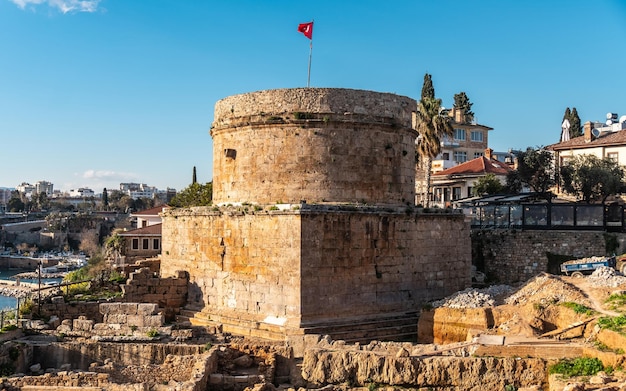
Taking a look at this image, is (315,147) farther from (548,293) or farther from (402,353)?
(548,293)

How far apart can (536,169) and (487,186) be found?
280 centimetres

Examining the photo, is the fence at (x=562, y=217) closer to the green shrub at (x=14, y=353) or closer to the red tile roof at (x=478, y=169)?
the red tile roof at (x=478, y=169)

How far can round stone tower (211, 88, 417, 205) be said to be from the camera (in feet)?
59.2

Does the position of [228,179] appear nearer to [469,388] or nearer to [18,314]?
[18,314]

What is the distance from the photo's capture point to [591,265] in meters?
20.0

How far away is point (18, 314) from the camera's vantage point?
57.7 ft

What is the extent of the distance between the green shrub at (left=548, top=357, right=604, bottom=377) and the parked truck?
781cm

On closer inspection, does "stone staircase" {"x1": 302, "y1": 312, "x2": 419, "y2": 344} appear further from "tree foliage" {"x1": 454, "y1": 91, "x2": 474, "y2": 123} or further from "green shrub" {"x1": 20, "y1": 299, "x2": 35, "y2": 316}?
"tree foliage" {"x1": 454, "y1": 91, "x2": 474, "y2": 123}

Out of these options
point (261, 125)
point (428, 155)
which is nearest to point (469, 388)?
point (261, 125)

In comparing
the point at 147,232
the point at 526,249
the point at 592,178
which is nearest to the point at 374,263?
the point at 526,249

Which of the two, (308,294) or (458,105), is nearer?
(308,294)

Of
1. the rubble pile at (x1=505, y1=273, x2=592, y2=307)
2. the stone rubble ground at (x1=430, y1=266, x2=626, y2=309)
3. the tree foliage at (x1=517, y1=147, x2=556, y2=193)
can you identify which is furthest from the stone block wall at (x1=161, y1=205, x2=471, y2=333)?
the tree foliage at (x1=517, y1=147, x2=556, y2=193)

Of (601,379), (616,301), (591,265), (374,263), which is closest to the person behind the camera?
(601,379)

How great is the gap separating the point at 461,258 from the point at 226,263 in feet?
24.7
